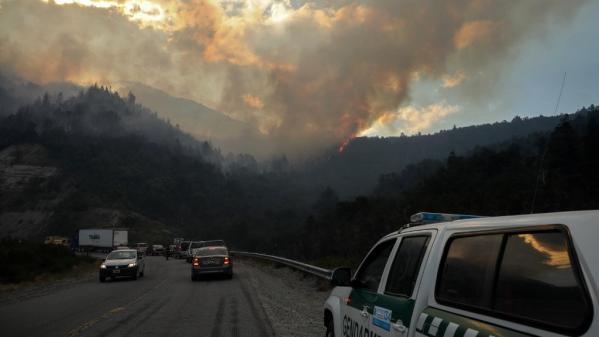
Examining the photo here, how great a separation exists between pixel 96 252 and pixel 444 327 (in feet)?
303

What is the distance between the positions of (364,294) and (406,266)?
1.12 meters

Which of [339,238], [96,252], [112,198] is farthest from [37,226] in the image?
[339,238]

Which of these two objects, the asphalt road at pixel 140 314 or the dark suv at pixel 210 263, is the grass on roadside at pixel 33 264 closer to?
the asphalt road at pixel 140 314

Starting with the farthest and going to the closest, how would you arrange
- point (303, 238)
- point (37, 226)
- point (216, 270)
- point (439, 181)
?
point (37, 226)
point (303, 238)
point (439, 181)
point (216, 270)

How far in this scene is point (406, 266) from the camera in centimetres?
424

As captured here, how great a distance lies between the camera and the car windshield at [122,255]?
86.3 ft

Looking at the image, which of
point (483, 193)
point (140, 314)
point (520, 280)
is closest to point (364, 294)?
point (520, 280)

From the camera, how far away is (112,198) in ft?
636

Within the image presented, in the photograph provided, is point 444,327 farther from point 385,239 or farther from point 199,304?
point 199,304

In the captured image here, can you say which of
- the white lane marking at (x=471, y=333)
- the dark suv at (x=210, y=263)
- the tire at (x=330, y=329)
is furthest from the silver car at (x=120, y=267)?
the white lane marking at (x=471, y=333)

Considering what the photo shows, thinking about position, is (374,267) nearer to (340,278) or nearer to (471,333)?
(340,278)

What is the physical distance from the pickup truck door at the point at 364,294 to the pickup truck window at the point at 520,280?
1.40 meters

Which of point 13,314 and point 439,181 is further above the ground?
point 439,181

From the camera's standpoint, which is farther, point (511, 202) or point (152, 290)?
point (511, 202)
